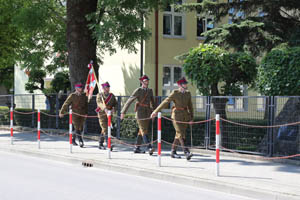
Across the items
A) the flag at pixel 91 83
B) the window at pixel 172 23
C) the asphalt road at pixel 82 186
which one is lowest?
the asphalt road at pixel 82 186

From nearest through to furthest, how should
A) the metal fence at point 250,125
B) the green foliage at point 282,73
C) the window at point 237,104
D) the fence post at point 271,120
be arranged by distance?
1. the metal fence at point 250,125
2. the fence post at point 271,120
3. the green foliage at point 282,73
4. the window at point 237,104

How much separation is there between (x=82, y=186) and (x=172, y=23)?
16.3 metres

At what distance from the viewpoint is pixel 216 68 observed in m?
12.8

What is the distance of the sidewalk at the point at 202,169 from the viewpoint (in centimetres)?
791

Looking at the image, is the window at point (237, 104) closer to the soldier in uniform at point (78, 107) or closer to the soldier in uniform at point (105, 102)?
the soldier in uniform at point (105, 102)

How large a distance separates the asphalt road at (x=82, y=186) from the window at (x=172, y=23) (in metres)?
13.7

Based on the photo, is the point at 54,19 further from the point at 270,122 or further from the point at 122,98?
the point at 270,122

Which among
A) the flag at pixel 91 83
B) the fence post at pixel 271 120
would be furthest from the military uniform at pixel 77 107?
the fence post at pixel 271 120

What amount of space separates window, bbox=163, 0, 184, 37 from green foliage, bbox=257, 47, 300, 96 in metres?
11.8

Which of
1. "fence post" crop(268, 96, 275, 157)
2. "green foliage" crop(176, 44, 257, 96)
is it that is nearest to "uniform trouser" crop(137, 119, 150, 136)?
"green foliage" crop(176, 44, 257, 96)

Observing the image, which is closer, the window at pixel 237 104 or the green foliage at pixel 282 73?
the green foliage at pixel 282 73

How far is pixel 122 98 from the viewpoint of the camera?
52.6 ft

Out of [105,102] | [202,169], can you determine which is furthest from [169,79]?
[202,169]

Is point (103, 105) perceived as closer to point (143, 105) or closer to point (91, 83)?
point (143, 105)
